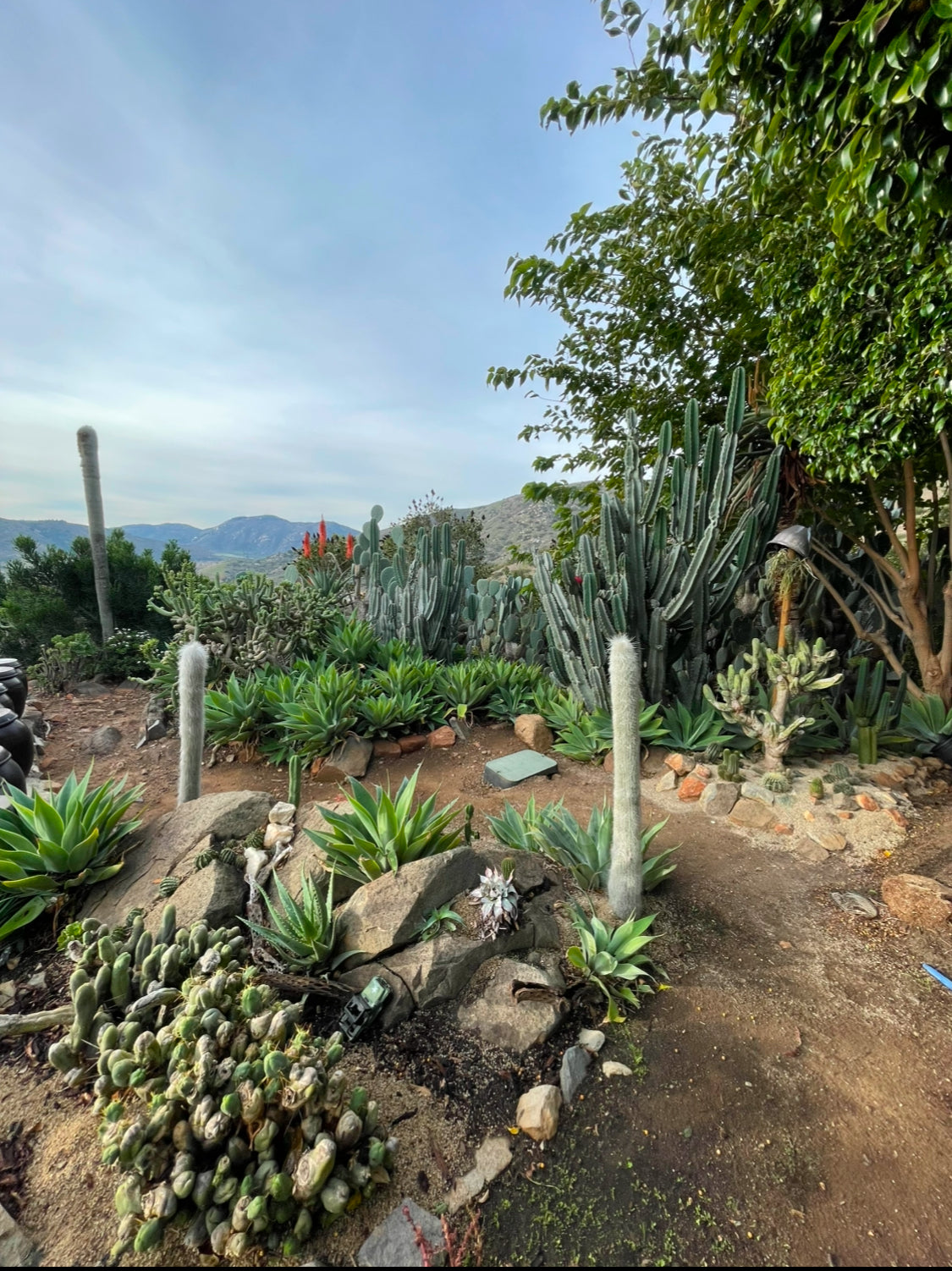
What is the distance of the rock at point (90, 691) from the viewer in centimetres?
676

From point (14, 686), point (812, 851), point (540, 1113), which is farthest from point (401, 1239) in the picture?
point (14, 686)

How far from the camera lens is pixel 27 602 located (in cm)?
775

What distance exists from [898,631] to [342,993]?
595 centimetres

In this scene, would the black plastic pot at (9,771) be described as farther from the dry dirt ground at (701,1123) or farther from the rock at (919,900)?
the rock at (919,900)

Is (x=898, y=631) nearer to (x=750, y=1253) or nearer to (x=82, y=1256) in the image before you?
(x=750, y=1253)

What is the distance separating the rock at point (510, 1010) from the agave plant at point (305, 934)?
0.45 meters

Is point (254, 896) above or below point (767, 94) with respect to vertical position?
below

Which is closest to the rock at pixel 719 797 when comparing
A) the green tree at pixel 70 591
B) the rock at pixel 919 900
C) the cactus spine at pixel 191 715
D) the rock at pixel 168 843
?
the rock at pixel 919 900

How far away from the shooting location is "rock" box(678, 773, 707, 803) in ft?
12.0

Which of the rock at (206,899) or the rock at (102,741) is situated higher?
the rock at (206,899)

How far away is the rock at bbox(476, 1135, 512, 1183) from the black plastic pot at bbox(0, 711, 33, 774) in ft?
11.5

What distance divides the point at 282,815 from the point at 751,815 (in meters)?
2.70

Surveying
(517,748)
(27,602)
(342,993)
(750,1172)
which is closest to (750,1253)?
(750,1172)

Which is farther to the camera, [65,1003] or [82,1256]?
[65,1003]
